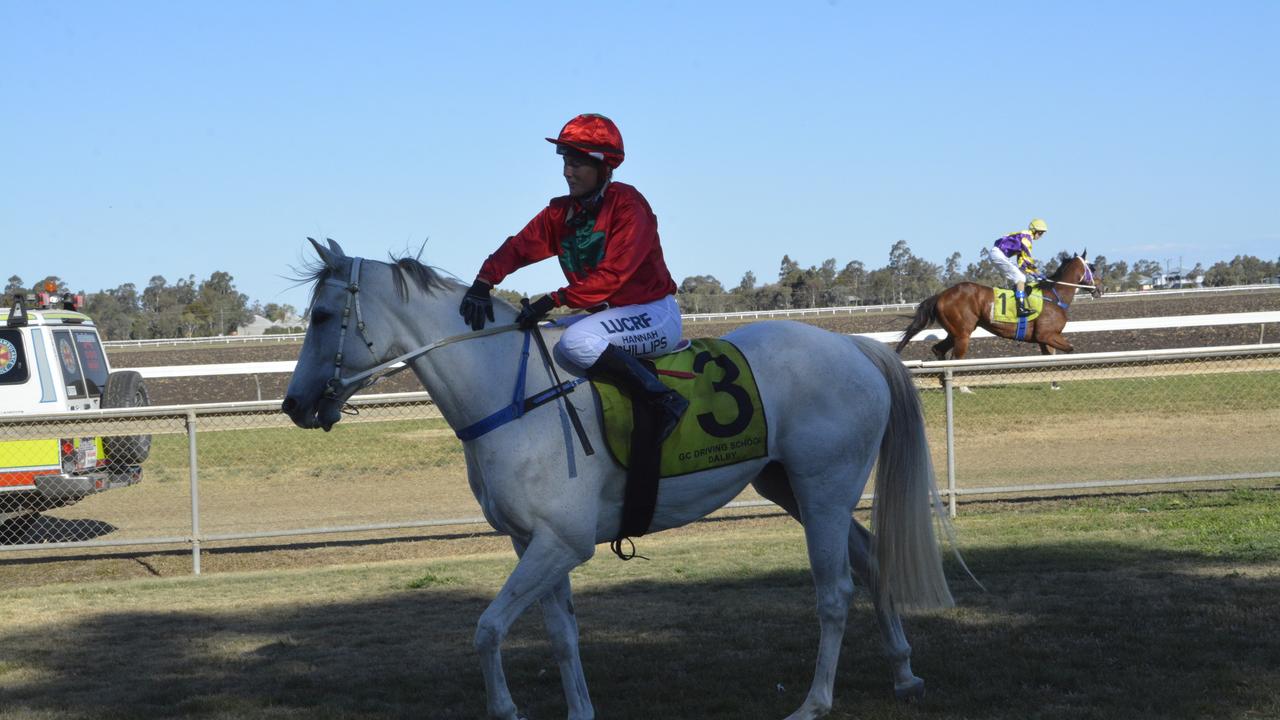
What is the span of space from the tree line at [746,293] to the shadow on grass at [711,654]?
220ft

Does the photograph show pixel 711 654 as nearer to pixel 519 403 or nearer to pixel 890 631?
pixel 890 631

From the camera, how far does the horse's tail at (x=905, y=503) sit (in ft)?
18.2

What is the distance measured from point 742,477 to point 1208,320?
78.3 ft

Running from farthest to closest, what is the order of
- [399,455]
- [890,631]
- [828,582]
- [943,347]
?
[943,347] → [399,455] → [890,631] → [828,582]

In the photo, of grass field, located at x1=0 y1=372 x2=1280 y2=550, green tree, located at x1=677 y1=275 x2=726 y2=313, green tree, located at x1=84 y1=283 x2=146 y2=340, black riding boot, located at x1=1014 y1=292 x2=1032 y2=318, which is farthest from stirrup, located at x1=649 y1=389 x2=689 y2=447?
green tree, located at x1=84 y1=283 x2=146 y2=340

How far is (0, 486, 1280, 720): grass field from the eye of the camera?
5324mm

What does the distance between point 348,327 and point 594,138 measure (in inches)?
48.8

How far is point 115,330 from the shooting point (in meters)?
80.2

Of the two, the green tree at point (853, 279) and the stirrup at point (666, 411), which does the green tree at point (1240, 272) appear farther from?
the stirrup at point (666, 411)

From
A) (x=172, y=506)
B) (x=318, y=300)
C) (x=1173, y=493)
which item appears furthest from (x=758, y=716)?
(x=172, y=506)

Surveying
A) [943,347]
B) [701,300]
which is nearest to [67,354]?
[943,347]

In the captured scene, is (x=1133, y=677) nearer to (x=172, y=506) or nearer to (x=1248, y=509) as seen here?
(x=1248, y=509)

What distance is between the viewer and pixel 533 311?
4.78 meters

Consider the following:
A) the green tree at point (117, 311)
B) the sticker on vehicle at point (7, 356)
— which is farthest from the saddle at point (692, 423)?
the green tree at point (117, 311)
